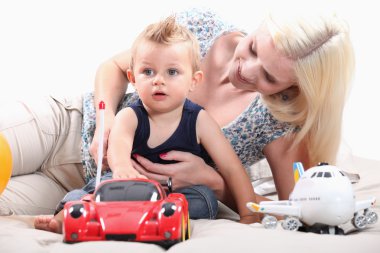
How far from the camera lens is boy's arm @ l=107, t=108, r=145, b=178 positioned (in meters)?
1.73

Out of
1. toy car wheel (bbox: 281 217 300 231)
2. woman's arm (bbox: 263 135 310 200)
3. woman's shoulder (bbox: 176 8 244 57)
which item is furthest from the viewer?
woman's shoulder (bbox: 176 8 244 57)

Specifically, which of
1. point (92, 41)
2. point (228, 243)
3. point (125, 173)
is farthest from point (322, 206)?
point (92, 41)

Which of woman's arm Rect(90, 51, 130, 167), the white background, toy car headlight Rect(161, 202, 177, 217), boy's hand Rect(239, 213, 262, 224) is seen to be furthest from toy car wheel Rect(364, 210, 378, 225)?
the white background

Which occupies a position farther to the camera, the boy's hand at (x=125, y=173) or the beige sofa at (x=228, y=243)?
the boy's hand at (x=125, y=173)

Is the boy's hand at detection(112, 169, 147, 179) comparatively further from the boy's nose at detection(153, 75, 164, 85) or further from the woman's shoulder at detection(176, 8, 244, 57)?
the woman's shoulder at detection(176, 8, 244, 57)

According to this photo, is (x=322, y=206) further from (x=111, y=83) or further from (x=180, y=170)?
(x=111, y=83)

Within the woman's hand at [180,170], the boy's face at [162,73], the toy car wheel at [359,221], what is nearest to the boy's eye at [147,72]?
the boy's face at [162,73]

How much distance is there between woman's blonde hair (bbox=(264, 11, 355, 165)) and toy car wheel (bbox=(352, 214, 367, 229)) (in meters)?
0.53

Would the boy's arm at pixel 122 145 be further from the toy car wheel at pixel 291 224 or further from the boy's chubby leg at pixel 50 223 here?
the toy car wheel at pixel 291 224

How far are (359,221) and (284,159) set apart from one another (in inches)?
23.8

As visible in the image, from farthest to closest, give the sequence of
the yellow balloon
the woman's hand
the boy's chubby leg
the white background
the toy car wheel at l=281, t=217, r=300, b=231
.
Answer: the white background < the woman's hand < the yellow balloon < the boy's chubby leg < the toy car wheel at l=281, t=217, r=300, b=231

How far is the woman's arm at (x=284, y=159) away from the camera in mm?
2121

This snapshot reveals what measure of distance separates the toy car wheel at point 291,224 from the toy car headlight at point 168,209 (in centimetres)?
28

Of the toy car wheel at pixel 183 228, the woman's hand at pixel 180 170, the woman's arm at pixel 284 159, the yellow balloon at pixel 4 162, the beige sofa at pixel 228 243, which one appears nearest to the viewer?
the beige sofa at pixel 228 243
